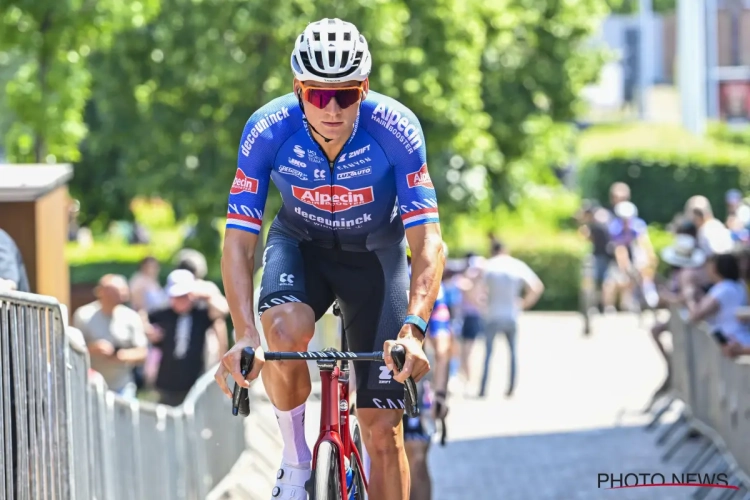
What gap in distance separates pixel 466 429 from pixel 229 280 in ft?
35.0

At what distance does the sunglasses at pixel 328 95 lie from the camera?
19.4 ft

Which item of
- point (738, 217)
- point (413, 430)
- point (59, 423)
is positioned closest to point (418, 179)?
point (59, 423)

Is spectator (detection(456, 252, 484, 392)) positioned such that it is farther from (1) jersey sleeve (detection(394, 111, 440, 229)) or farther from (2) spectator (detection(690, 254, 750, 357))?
(1) jersey sleeve (detection(394, 111, 440, 229))

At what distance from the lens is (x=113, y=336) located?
41.0ft

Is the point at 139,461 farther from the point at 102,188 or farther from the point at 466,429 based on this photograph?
the point at 102,188

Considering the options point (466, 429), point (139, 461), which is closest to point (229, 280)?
point (139, 461)

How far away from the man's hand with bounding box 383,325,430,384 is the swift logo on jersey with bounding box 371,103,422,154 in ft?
3.09

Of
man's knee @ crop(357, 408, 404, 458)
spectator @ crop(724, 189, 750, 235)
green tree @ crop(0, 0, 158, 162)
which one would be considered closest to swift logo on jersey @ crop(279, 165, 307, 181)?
man's knee @ crop(357, 408, 404, 458)

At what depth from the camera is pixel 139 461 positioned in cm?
833

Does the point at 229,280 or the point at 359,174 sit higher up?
the point at 359,174

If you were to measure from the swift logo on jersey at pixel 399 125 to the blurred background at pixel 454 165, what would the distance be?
79.0 inches

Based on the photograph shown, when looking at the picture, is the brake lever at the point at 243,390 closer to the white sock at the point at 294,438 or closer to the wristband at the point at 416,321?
the white sock at the point at 294,438

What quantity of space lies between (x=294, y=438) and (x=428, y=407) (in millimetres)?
3456

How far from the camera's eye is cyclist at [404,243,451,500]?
870 centimetres
